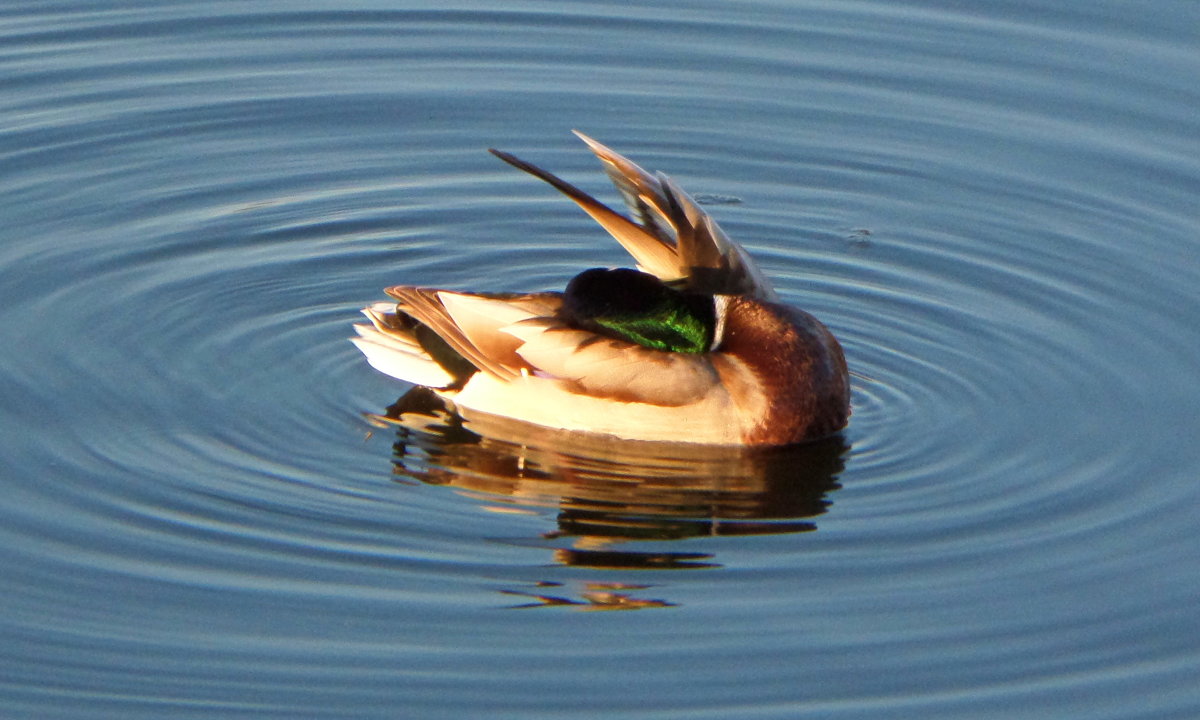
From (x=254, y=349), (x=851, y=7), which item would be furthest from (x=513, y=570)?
(x=851, y=7)

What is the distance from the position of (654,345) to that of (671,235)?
56cm

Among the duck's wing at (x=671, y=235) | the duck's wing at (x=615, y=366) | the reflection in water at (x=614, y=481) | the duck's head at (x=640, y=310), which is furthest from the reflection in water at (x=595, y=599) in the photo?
the duck's wing at (x=671, y=235)

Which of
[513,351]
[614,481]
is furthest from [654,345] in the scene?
[614,481]

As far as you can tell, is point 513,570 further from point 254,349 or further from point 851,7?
point 851,7

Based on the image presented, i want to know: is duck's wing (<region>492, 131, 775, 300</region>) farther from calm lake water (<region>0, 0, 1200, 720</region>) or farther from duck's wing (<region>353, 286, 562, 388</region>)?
→ calm lake water (<region>0, 0, 1200, 720</region>)

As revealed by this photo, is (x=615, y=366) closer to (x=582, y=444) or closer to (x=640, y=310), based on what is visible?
(x=640, y=310)

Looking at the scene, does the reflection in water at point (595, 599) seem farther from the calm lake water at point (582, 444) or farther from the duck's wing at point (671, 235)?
the duck's wing at point (671, 235)

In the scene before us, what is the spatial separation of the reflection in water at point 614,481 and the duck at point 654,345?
104 mm

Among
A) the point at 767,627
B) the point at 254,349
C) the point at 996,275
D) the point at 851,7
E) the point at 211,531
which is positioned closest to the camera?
the point at 767,627

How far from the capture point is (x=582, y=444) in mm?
9445

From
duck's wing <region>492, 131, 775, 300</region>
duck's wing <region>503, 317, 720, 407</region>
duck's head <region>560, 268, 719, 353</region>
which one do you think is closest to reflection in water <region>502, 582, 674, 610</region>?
duck's wing <region>503, 317, 720, 407</region>

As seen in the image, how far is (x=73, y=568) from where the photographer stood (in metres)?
8.05

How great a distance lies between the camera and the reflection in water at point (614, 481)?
334 inches

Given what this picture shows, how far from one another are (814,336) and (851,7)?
539cm
